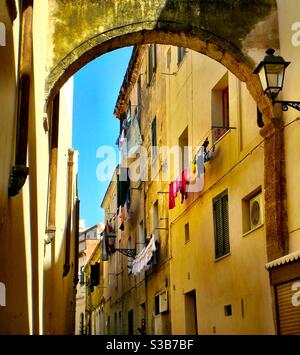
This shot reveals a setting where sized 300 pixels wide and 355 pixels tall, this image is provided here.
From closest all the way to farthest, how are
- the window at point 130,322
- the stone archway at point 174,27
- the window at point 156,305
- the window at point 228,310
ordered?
1. the stone archway at point 174,27
2. the window at point 228,310
3. the window at point 156,305
4. the window at point 130,322

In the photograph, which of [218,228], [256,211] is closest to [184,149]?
[218,228]

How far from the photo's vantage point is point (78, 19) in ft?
36.4

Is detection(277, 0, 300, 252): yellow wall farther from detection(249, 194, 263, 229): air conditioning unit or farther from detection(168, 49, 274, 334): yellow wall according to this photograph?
detection(249, 194, 263, 229): air conditioning unit

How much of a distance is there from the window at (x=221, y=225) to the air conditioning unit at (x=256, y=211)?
4.18ft

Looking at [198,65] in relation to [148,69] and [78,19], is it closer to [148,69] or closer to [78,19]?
[78,19]

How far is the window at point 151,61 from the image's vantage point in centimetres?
2205

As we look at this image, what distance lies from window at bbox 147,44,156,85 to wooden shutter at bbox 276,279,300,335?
1302cm

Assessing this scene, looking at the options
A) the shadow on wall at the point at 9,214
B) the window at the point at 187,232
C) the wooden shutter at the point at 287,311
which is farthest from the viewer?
the window at the point at 187,232

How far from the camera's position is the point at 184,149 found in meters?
17.7

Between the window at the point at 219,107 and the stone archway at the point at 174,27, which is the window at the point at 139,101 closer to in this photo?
the window at the point at 219,107

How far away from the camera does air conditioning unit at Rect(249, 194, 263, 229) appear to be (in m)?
11.9

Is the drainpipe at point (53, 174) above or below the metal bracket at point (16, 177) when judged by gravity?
above

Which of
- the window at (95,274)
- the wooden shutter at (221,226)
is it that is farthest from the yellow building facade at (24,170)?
the window at (95,274)

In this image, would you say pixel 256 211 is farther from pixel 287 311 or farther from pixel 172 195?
pixel 172 195
